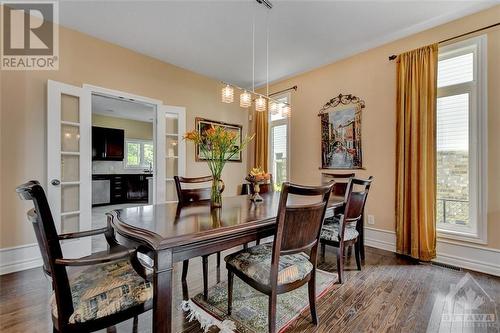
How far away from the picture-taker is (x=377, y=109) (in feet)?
10.7

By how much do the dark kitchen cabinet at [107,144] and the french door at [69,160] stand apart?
13.8ft

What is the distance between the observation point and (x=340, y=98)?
3648 millimetres

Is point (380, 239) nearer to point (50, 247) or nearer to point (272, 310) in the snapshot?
point (272, 310)

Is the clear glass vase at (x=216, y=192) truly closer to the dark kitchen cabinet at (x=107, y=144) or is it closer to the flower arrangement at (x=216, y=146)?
the flower arrangement at (x=216, y=146)

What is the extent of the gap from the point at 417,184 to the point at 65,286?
129 inches

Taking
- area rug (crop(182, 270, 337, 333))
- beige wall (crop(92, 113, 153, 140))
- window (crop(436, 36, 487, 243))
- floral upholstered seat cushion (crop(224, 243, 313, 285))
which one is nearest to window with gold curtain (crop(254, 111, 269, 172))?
window (crop(436, 36, 487, 243))

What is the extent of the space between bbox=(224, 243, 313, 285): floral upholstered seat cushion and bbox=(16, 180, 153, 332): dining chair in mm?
576

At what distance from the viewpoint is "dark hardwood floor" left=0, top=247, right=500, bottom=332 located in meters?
1.62

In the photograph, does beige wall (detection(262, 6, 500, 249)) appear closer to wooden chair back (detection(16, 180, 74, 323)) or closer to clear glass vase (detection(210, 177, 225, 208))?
clear glass vase (detection(210, 177, 225, 208))

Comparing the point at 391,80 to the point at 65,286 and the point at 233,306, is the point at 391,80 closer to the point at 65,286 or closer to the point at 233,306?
the point at 233,306

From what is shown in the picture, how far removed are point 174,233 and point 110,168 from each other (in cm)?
723

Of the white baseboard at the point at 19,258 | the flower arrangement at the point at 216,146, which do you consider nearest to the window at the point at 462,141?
the flower arrangement at the point at 216,146

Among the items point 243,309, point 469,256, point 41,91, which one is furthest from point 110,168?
point 469,256

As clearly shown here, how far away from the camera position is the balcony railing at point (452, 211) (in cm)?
264
